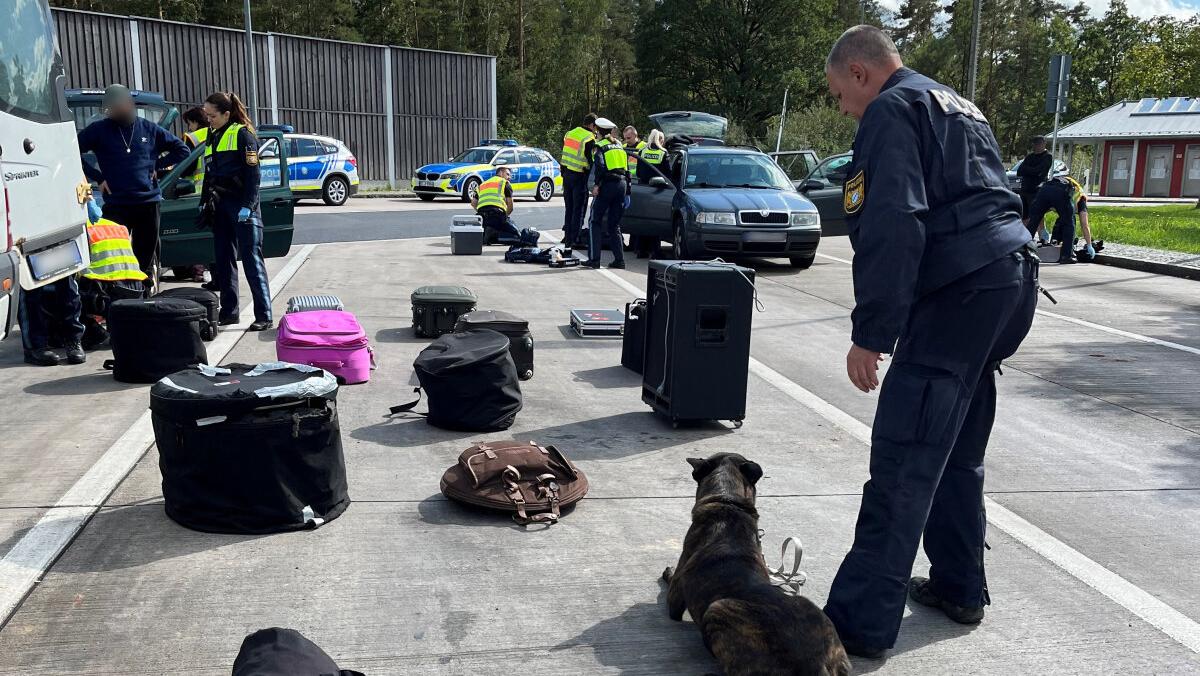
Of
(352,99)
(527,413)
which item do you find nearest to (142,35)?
(352,99)

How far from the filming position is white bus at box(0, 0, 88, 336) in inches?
191

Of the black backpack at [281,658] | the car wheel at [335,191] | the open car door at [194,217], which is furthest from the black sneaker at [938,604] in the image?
the car wheel at [335,191]

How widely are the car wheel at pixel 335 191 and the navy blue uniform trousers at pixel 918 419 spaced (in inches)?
997

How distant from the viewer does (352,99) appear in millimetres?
38500

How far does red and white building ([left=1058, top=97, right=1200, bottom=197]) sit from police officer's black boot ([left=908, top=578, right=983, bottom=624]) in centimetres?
5101

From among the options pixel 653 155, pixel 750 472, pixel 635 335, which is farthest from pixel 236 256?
pixel 653 155

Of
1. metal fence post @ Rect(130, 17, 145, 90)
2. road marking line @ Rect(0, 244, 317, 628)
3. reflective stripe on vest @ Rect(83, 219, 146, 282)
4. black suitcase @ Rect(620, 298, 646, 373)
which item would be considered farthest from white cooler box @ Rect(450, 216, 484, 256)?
metal fence post @ Rect(130, 17, 145, 90)

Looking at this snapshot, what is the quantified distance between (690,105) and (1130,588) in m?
58.4

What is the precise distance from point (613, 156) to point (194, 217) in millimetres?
5699

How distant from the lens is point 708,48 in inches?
2343

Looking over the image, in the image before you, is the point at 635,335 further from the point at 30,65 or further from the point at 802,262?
the point at 802,262

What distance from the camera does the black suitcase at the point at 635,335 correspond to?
755 centimetres

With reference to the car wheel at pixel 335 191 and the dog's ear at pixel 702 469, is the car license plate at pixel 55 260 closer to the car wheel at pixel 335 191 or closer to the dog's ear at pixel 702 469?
the dog's ear at pixel 702 469

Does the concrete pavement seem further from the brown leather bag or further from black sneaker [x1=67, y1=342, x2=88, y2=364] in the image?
black sneaker [x1=67, y1=342, x2=88, y2=364]
